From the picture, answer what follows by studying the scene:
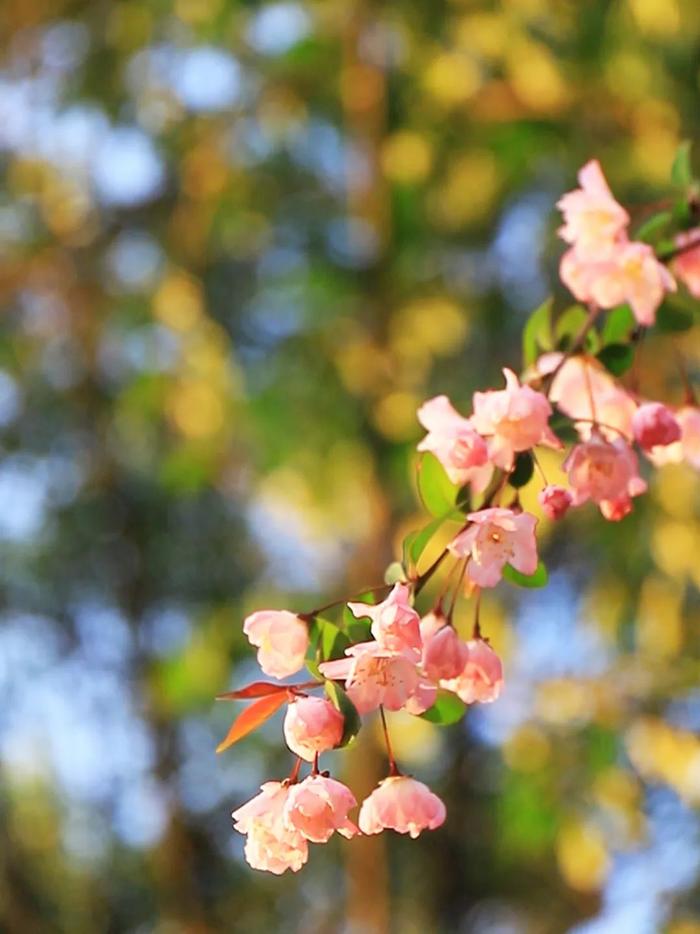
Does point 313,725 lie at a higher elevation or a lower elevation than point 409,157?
lower

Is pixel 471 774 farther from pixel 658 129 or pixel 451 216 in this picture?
pixel 658 129

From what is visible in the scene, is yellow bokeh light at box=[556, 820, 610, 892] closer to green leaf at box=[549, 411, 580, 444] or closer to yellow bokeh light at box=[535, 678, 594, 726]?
→ yellow bokeh light at box=[535, 678, 594, 726]

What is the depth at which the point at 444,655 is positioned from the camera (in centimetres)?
37

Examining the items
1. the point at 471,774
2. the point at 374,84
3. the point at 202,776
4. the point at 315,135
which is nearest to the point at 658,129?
the point at 374,84

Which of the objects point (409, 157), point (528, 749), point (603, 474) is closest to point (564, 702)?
point (528, 749)

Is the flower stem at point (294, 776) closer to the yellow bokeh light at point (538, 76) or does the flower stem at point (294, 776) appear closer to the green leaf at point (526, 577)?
the green leaf at point (526, 577)

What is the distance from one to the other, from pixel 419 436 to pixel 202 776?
60.4 inches

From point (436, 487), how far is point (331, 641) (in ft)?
A: 0.23

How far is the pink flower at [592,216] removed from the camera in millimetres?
525

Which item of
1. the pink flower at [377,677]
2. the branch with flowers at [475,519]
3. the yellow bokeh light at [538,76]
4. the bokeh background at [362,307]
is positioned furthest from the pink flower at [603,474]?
the yellow bokeh light at [538,76]

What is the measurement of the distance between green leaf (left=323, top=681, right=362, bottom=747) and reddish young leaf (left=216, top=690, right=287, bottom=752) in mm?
13

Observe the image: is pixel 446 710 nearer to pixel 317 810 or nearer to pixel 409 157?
pixel 317 810

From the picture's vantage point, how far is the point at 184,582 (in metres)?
3.13

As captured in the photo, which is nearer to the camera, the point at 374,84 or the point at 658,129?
the point at 658,129
